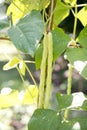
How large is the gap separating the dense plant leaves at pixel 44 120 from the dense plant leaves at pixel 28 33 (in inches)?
5.6

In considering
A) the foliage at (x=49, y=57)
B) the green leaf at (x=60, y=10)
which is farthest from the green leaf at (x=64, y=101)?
the green leaf at (x=60, y=10)

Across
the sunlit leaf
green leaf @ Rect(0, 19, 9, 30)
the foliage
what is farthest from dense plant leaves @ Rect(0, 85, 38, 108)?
green leaf @ Rect(0, 19, 9, 30)

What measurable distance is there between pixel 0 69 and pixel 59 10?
2.31 metres

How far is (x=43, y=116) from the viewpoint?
2.35ft

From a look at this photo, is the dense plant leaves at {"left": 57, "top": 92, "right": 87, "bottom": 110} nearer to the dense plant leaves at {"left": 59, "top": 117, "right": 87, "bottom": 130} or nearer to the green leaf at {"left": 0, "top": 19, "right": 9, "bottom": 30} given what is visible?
the dense plant leaves at {"left": 59, "top": 117, "right": 87, "bottom": 130}

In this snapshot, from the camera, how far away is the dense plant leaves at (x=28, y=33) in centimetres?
64

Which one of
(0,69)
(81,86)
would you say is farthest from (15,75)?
(81,86)

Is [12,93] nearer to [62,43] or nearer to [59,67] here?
[62,43]

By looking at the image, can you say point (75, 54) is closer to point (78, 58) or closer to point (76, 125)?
point (78, 58)

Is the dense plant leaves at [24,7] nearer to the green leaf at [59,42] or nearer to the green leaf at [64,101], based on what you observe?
the green leaf at [59,42]

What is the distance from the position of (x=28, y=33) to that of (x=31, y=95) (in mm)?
245

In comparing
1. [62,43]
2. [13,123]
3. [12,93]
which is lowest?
[13,123]

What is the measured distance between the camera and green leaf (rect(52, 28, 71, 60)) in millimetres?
736

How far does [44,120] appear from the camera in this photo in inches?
28.1
